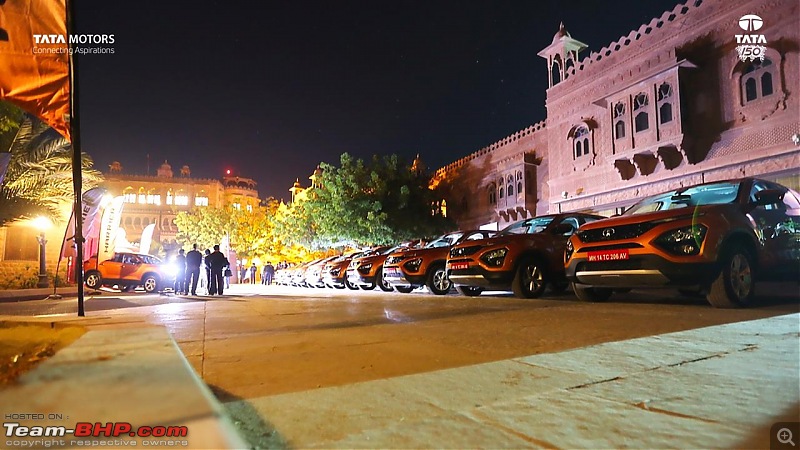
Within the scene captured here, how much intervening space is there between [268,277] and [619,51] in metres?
26.0

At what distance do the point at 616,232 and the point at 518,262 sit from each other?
2.39 m

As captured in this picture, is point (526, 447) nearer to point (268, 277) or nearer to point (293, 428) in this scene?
point (293, 428)

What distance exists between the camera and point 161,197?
243 feet

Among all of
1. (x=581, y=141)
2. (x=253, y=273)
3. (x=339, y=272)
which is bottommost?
(x=253, y=273)

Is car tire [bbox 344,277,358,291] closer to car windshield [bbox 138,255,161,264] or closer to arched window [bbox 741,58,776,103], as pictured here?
car windshield [bbox 138,255,161,264]

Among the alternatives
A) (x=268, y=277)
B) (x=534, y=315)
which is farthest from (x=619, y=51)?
(x=268, y=277)

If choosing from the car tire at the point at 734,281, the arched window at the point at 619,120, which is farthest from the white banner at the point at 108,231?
the arched window at the point at 619,120

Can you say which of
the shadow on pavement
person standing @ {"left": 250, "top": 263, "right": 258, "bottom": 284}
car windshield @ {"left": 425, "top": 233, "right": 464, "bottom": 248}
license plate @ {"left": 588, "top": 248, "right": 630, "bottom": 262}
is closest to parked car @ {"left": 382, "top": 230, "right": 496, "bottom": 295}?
car windshield @ {"left": 425, "top": 233, "right": 464, "bottom": 248}

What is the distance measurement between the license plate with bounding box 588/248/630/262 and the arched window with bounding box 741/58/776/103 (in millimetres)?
14411

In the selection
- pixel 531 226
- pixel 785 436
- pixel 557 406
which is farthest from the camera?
pixel 531 226

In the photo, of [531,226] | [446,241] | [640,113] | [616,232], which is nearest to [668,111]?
[640,113]

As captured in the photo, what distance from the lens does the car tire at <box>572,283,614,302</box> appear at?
7.92 metres

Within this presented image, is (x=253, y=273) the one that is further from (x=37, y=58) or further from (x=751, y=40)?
(x=37, y=58)

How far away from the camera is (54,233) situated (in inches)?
1027
